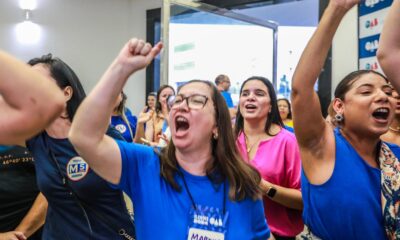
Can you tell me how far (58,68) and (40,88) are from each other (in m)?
1.29

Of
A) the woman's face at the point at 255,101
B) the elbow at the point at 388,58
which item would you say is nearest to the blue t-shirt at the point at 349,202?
the elbow at the point at 388,58

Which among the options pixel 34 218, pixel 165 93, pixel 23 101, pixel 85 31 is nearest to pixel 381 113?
pixel 23 101

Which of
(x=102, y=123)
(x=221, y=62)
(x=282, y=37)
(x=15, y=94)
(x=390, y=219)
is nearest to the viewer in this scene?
(x=15, y=94)

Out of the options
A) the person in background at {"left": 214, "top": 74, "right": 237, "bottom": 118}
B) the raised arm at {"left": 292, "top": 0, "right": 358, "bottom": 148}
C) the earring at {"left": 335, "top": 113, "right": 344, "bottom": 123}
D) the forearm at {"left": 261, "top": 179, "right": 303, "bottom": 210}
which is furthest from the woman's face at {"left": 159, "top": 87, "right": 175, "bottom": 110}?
the raised arm at {"left": 292, "top": 0, "right": 358, "bottom": 148}

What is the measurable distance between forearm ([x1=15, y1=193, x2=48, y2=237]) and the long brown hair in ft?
2.31

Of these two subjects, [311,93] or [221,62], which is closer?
[311,93]

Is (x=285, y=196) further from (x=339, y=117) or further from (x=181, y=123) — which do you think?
(x=181, y=123)

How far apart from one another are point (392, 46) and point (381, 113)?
2.20ft

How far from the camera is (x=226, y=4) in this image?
232 inches

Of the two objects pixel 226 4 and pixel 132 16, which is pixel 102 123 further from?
pixel 132 16

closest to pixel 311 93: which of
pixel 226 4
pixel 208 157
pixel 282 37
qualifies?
pixel 208 157

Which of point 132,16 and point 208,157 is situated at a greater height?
point 132,16

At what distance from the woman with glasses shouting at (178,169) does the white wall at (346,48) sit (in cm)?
310

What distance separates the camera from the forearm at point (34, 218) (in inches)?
80.7
